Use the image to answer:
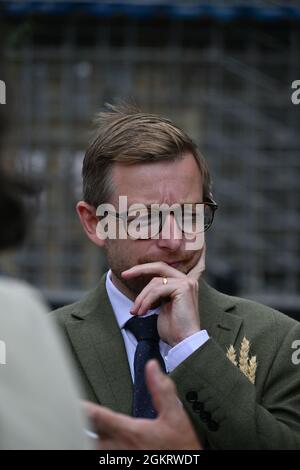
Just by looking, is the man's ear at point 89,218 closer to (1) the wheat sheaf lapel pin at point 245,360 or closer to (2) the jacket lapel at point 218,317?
(2) the jacket lapel at point 218,317

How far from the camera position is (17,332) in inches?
53.2

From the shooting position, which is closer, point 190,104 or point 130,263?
point 130,263

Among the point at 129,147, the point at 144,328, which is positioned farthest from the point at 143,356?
the point at 129,147

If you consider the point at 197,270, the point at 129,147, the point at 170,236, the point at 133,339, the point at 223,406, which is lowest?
the point at 223,406

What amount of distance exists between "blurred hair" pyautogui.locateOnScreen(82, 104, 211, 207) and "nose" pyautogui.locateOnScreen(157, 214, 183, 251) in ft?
0.63

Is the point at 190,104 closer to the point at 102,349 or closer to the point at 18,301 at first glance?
the point at 102,349

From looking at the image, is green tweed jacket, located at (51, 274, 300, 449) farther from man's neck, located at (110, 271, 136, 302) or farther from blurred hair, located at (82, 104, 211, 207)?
blurred hair, located at (82, 104, 211, 207)

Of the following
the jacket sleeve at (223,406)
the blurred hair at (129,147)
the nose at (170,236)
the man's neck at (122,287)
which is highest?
the blurred hair at (129,147)

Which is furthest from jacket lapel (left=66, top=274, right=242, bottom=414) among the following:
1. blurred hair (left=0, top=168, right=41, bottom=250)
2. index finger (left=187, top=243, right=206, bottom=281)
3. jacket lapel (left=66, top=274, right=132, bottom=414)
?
blurred hair (left=0, top=168, right=41, bottom=250)

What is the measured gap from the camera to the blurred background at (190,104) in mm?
6898

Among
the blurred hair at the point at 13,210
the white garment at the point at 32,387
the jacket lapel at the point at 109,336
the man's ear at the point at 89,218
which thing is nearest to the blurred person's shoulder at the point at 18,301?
the white garment at the point at 32,387

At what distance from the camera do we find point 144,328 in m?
2.68

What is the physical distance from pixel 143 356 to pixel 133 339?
0.44 feet

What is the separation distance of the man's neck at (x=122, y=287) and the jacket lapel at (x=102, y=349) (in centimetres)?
5
